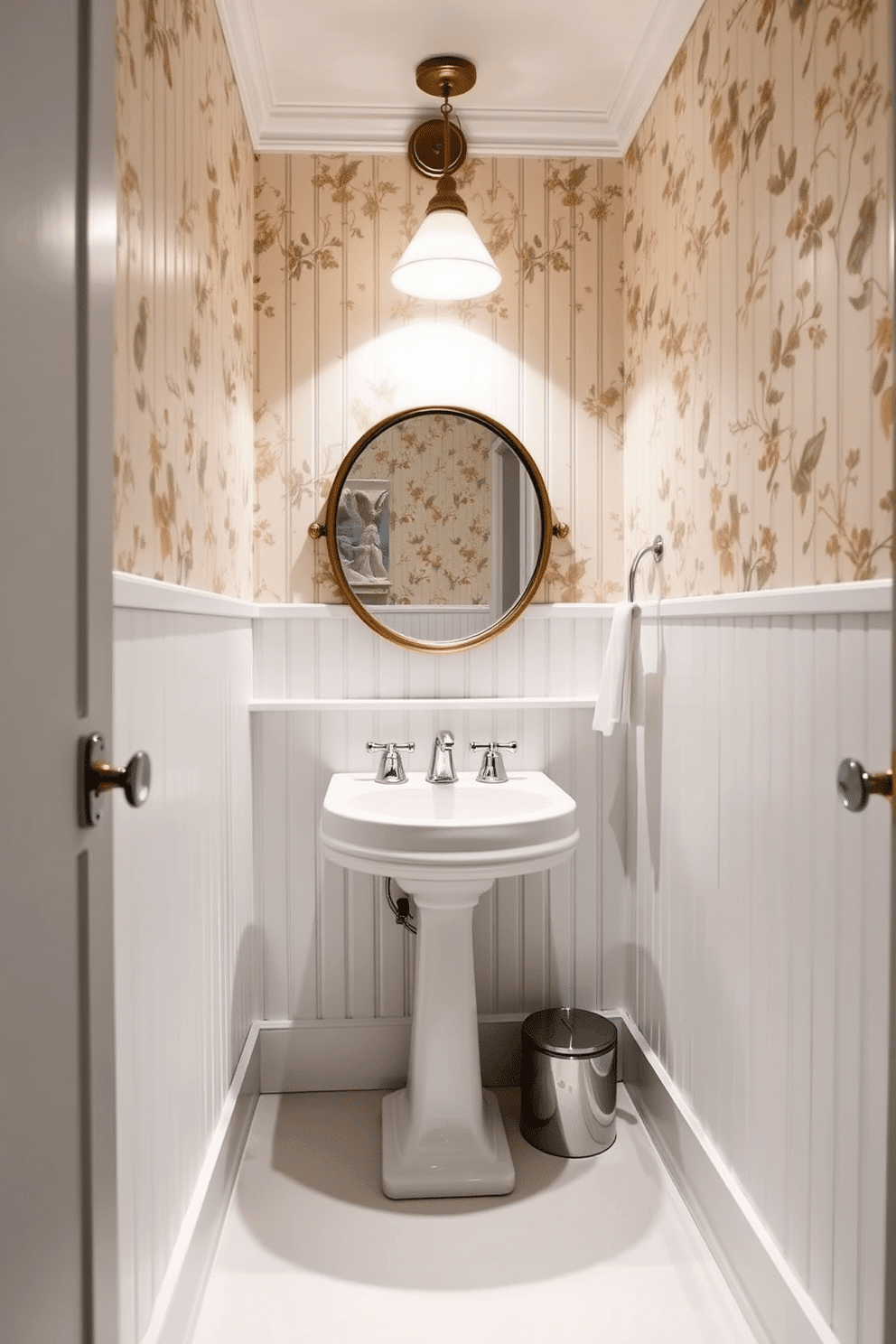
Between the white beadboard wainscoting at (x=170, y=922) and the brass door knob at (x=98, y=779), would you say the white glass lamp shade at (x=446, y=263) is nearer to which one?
the white beadboard wainscoting at (x=170, y=922)

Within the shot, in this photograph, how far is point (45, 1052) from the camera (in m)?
0.71

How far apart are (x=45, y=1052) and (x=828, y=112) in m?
1.41

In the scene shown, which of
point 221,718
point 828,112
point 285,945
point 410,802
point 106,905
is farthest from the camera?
point 285,945

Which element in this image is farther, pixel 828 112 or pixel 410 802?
pixel 410 802

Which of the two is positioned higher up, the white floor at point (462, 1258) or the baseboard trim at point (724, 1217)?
the baseboard trim at point (724, 1217)

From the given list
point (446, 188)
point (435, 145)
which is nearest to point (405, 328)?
point (446, 188)

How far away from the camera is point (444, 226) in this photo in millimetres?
2020

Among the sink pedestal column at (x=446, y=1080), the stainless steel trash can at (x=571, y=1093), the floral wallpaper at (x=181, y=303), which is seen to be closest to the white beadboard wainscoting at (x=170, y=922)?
the floral wallpaper at (x=181, y=303)

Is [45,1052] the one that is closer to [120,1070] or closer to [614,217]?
[120,1070]

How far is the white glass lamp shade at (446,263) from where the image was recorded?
2.00 metres

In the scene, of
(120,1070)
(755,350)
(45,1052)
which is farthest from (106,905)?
(755,350)

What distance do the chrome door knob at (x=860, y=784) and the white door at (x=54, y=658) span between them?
26.7 inches

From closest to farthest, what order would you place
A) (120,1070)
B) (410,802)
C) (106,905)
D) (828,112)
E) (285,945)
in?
(106,905)
(120,1070)
(828,112)
(410,802)
(285,945)

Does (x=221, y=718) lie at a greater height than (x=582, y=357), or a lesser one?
lesser
